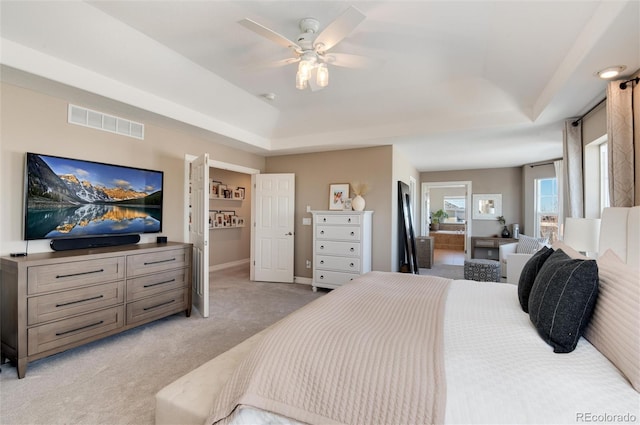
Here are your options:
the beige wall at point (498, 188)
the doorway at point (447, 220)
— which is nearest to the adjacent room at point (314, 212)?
the beige wall at point (498, 188)

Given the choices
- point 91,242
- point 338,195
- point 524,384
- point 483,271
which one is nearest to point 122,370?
point 91,242

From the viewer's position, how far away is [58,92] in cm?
266

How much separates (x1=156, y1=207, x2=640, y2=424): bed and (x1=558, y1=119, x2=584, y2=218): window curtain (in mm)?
2185

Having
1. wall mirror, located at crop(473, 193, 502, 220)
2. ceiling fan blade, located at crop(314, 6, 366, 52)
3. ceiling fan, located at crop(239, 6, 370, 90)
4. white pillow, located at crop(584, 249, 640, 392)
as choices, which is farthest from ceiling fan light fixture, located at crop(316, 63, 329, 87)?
wall mirror, located at crop(473, 193, 502, 220)

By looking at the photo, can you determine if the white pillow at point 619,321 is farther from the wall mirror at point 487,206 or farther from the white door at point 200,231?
the wall mirror at point 487,206

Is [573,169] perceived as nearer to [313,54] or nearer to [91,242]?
[313,54]

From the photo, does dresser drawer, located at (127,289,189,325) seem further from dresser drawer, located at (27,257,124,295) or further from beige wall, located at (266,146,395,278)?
beige wall, located at (266,146,395,278)

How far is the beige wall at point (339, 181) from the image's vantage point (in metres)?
4.62

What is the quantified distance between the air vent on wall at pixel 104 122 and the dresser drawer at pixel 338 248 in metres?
2.89

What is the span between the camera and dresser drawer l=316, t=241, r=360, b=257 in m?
4.38

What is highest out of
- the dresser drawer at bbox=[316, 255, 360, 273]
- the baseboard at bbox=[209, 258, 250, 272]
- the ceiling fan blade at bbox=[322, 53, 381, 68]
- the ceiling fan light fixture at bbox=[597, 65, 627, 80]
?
the ceiling fan blade at bbox=[322, 53, 381, 68]

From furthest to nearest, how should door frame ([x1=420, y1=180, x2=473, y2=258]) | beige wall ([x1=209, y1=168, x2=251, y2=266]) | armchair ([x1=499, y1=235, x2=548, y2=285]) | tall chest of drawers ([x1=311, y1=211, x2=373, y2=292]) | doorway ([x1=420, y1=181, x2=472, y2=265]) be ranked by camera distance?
doorway ([x1=420, y1=181, x2=472, y2=265]) < door frame ([x1=420, y1=180, x2=473, y2=258]) < beige wall ([x1=209, y1=168, x2=251, y2=266]) < tall chest of drawers ([x1=311, y1=211, x2=373, y2=292]) < armchair ([x1=499, y1=235, x2=548, y2=285])

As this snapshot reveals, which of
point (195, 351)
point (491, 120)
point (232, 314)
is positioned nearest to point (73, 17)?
point (195, 351)

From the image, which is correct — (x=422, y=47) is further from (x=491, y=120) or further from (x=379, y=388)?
(x=379, y=388)
